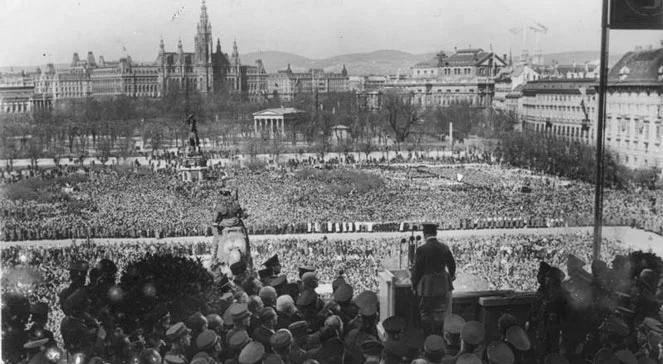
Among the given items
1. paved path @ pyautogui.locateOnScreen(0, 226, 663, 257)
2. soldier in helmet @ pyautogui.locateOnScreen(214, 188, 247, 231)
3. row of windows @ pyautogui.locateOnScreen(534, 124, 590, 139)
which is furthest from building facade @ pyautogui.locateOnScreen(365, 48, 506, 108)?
soldier in helmet @ pyautogui.locateOnScreen(214, 188, 247, 231)

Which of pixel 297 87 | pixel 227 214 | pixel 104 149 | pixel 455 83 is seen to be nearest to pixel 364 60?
pixel 227 214

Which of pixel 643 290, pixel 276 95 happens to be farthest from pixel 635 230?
pixel 276 95

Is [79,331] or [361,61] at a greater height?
[361,61]

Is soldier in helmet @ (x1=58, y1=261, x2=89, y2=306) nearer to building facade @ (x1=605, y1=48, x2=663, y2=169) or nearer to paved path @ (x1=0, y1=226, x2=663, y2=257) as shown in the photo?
paved path @ (x1=0, y1=226, x2=663, y2=257)

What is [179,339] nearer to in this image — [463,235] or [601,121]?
[601,121]

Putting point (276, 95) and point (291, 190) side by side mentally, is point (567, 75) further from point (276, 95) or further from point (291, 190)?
point (291, 190)
